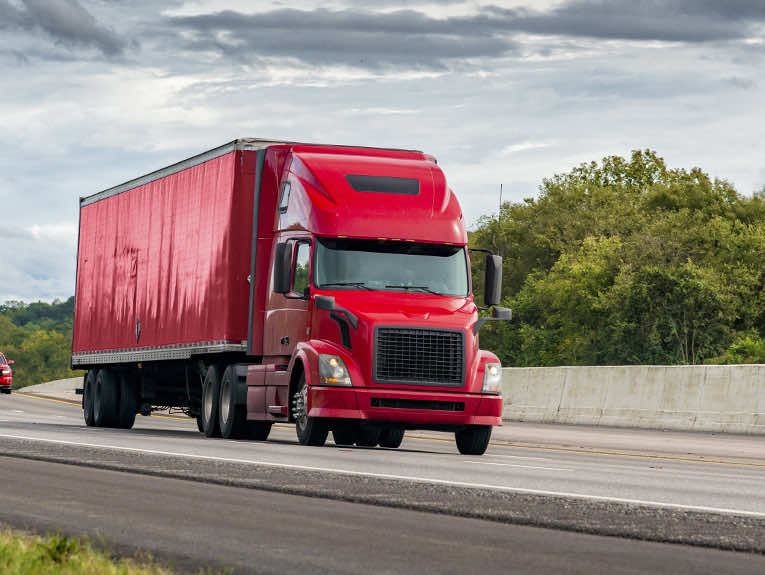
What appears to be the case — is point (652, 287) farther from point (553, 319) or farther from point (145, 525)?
point (145, 525)

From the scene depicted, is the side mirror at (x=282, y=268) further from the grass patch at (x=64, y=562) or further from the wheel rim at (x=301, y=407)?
the grass patch at (x=64, y=562)

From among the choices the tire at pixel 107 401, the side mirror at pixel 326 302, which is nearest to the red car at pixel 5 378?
the tire at pixel 107 401

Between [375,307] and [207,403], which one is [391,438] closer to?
[207,403]

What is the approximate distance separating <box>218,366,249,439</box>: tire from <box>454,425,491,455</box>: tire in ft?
11.6

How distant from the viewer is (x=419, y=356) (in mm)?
19219

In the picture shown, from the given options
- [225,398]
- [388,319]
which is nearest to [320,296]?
[388,319]

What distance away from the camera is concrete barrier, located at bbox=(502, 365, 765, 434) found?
94.5ft

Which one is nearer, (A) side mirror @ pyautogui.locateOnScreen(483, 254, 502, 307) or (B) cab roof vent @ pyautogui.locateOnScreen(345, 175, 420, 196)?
(B) cab roof vent @ pyautogui.locateOnScreen(345, 175, 420, 196)

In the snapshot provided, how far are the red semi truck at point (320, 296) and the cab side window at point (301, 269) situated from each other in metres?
0.03

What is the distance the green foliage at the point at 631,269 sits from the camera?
59.4 m

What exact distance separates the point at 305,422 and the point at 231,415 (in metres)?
2.56

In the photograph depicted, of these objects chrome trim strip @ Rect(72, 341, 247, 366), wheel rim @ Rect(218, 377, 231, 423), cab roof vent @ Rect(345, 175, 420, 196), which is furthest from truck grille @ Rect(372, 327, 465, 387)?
wheel rim @ Rect(218, 377, 231, 423)

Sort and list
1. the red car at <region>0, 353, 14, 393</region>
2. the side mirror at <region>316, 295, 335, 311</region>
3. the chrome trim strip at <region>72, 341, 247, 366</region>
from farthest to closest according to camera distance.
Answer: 1. the red car at <region>0, 353, 14, 393</region>
2. the chrome trim strip at <region>72, 341, 247, 366</region>
3. the side mirror at <region>316, 295, 335, 311</region>

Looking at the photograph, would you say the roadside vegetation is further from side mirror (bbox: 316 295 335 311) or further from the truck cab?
side mirror (bbox: 316 295 335 311)
